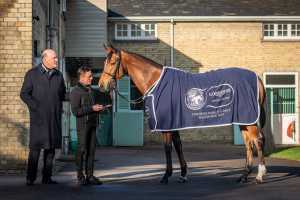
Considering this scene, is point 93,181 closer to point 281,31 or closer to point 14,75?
point 14,75

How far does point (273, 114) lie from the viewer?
1199 inches

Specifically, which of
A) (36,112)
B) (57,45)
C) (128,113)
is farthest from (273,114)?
(36,112)

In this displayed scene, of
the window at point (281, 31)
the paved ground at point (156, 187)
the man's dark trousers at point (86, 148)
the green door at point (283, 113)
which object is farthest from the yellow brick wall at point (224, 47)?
the man's dark trousers at point (86, 148)

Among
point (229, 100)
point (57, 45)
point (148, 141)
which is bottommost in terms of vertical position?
point (148, 141)

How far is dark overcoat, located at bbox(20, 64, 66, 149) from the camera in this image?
1157 cm

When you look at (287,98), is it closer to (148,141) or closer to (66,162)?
(148,141)

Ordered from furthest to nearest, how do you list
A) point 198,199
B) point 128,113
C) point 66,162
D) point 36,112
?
1. point 128,113
2. point 66,162
3. point 36,112
4. point 198,199

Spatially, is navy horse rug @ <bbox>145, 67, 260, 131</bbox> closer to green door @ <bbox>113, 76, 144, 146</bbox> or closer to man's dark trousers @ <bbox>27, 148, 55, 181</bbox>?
Answer: man's dark trousers @ <bbox>27, 148, 55, 181</bbox>

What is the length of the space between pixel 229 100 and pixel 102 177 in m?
2.91

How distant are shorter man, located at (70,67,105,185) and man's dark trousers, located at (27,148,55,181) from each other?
47 centimetres

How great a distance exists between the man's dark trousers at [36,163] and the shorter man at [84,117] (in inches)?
18.4

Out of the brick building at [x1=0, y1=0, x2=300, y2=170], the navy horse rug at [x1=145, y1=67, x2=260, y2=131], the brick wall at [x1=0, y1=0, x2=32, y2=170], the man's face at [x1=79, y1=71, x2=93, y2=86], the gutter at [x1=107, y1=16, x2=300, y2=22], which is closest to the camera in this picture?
the man's face at [x1=79, y1=71, x2=93, y2=86]

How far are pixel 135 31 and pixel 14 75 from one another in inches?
678

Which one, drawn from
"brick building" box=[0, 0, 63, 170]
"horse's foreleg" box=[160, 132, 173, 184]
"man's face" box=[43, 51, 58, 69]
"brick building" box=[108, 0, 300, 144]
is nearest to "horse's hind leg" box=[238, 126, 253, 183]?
"horse's foreleg" box=[160, 132, 173, 184]
